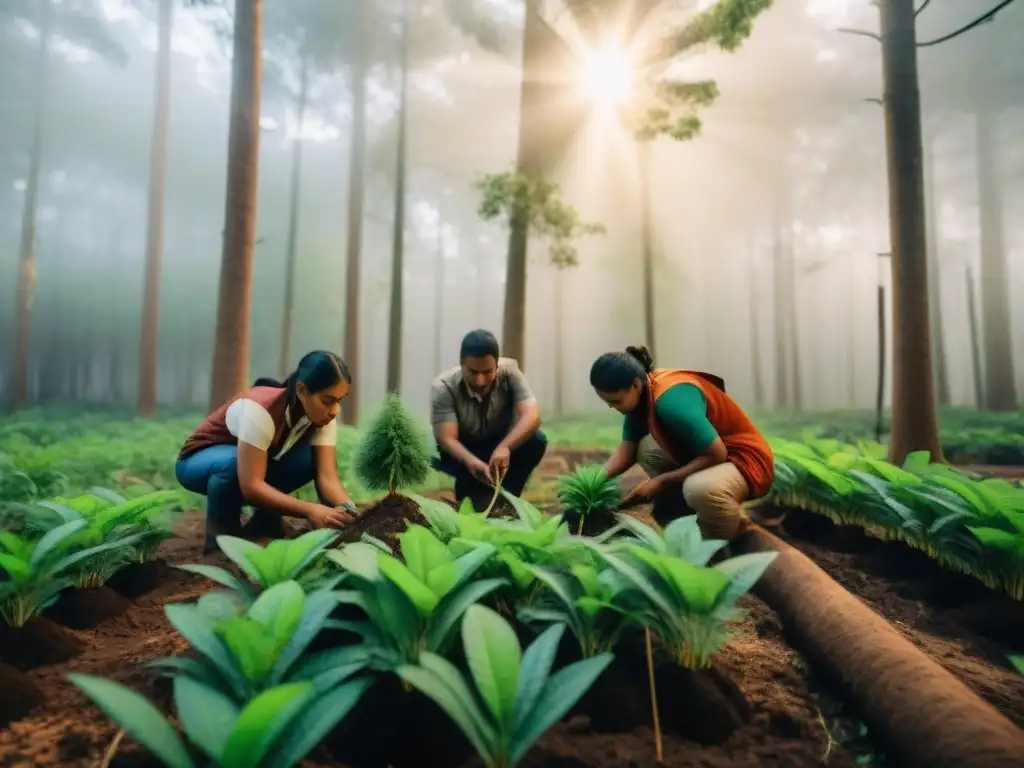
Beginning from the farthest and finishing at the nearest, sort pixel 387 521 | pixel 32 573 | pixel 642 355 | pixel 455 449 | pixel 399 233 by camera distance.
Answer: pixel 399 233, pixel 455 449, pixel 642 355, pixel 387 521, pixel 32 573

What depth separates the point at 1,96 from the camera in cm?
1755

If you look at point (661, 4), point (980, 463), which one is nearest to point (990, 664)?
point (661, 4)

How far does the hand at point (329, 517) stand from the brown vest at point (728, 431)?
1450 millimetres

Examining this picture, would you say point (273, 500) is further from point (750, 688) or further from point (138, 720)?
point (750, 688)

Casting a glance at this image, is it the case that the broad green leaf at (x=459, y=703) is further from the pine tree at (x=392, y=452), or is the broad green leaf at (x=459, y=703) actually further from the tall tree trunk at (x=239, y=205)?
the tall tree trunk at (x=239, y=205)

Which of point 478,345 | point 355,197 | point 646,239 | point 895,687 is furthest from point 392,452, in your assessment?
Result: point 646,239

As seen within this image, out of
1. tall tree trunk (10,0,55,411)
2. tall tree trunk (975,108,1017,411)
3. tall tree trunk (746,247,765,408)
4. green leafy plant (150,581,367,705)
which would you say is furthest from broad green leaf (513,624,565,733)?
tall tree trunk (746,247,765,408)

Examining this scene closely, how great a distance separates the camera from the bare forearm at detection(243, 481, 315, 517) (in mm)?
2285

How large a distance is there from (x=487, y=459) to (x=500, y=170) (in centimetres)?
501

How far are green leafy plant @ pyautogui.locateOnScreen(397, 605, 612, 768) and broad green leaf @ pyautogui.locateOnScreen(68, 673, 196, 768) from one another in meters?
0.37

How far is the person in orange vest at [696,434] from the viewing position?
8.20 ft

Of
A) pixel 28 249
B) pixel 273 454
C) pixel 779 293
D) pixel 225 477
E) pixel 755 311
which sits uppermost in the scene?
pixel 779 293

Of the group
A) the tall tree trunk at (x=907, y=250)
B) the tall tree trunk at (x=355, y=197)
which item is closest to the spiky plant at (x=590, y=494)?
the tall tree trunk at (x=907, y=250)

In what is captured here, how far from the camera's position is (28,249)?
15.2m
